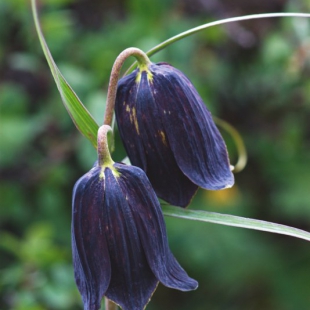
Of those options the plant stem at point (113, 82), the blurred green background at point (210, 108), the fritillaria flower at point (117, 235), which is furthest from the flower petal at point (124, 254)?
the blurred green background at point (210, 108)

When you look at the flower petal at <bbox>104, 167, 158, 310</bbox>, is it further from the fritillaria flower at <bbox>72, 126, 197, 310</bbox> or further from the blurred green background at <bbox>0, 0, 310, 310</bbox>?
the blurred green background at <bbox>0, 0, 310, 310</bbox>

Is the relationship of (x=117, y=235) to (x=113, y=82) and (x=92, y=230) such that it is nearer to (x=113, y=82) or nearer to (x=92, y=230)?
(x=92, y=230)

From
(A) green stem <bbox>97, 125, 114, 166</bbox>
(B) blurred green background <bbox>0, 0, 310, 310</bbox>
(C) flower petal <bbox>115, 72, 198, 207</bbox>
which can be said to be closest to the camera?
(A) green stem <bbox>97, 125, 114, 166</bbox>

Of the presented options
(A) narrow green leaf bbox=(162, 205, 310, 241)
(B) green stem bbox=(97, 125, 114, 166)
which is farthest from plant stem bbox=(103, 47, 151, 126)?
(A) narrow green leaf bbox=(162, 205, 310, 241)

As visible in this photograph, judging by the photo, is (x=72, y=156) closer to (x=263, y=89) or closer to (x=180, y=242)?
(x=180, y=242)

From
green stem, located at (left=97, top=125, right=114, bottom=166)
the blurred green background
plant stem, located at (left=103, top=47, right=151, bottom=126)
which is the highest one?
plant stem, located at (left=103, top=47, right=151, bottom=126)

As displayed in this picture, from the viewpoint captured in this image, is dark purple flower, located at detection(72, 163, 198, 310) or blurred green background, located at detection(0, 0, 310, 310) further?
blurred green background, located at detection(0, 0, 310, 310)

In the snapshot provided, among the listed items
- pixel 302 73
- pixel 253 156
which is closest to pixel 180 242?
pixel 253 156
